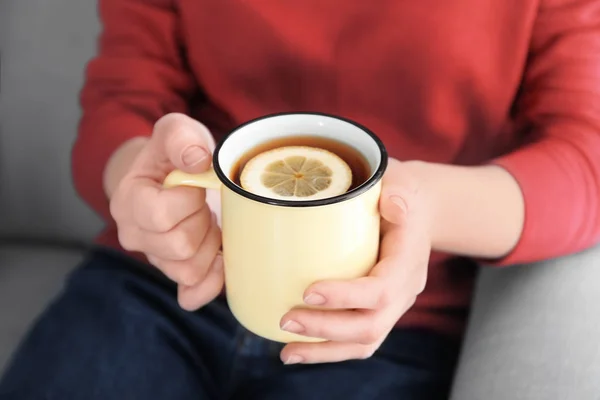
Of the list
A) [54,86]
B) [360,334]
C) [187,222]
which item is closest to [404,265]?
[360,334]

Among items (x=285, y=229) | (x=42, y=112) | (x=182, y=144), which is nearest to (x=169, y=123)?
(x=182, y=144)

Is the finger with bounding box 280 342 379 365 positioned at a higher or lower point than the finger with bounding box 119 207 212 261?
lower

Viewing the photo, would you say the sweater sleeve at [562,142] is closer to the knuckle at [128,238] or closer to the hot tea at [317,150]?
the hot tea at [317,150]

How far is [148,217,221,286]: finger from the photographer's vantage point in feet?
1.86

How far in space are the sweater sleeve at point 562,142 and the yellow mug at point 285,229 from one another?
→ 0.73 ft

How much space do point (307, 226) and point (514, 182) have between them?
0.30 m

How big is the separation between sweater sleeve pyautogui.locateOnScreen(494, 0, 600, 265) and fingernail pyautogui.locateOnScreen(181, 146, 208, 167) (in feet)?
1.05

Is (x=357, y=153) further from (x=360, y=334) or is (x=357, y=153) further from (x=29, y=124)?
(x=29, y=124)

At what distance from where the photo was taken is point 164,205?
1.74 feet

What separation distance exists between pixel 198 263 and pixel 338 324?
0.46ft

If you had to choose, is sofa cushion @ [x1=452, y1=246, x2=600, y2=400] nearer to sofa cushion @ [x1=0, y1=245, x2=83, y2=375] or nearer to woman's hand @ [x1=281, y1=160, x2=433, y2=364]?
woman's hand @ [x1=281, y1=160, x2=433, y2=364]

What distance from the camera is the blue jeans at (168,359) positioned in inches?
25.9

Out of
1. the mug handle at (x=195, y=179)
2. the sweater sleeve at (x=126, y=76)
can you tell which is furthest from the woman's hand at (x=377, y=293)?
the sweater sleeve at (x=126, y=76)

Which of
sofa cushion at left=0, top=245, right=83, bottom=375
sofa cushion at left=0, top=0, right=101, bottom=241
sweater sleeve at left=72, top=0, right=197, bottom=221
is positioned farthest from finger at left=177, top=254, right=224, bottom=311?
sofa cushion at left=0, top=0, right=101, bottom=241
